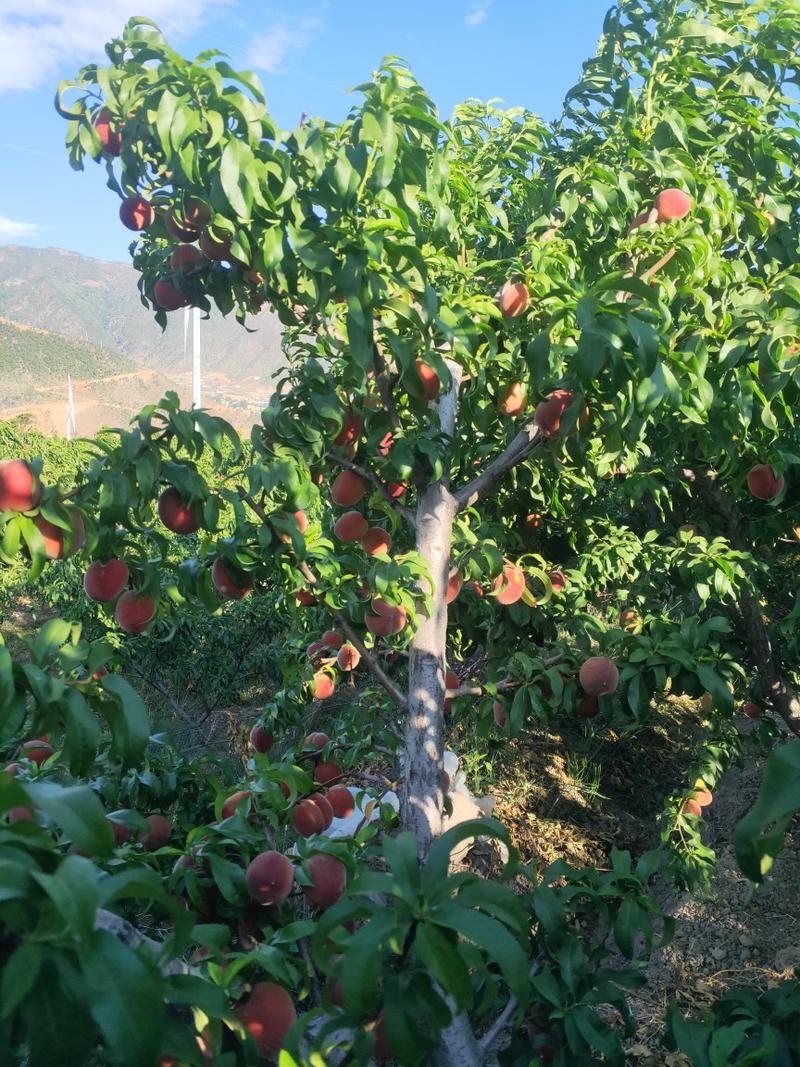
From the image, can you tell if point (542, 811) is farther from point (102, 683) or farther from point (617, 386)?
point (102, 683)

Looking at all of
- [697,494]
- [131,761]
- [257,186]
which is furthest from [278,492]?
[697,494]

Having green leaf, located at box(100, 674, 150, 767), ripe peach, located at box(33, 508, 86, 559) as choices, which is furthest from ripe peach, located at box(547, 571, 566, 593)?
green leaf, located at box(100, 674, 150, 767)

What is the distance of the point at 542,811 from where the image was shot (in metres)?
4.18

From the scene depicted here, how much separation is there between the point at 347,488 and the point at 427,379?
1.30 feet

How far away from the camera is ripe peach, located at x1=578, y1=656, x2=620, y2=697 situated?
154 cm

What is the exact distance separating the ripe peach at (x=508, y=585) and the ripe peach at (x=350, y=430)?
454 millimetres

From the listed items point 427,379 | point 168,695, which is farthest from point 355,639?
point 168,695

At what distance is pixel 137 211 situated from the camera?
1567 mm

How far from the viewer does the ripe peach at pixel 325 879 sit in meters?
1.17

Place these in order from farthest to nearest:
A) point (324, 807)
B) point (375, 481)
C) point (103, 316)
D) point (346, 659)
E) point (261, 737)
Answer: point (103, 316) < point (261, 737) < point (346, 659) < point (375, 481) < point (324, 807)

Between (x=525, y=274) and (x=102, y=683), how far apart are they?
3.51 feet

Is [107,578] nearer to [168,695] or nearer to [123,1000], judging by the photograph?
[123,1000]

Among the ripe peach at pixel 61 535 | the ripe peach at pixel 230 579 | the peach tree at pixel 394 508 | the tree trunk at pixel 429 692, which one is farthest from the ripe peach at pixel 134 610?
the tree trunk at pixel 429 692

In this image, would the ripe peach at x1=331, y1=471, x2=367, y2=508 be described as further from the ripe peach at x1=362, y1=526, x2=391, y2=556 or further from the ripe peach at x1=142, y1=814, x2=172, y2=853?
the ripe peach at x1=142, y1=814, x2=172, y2=853
